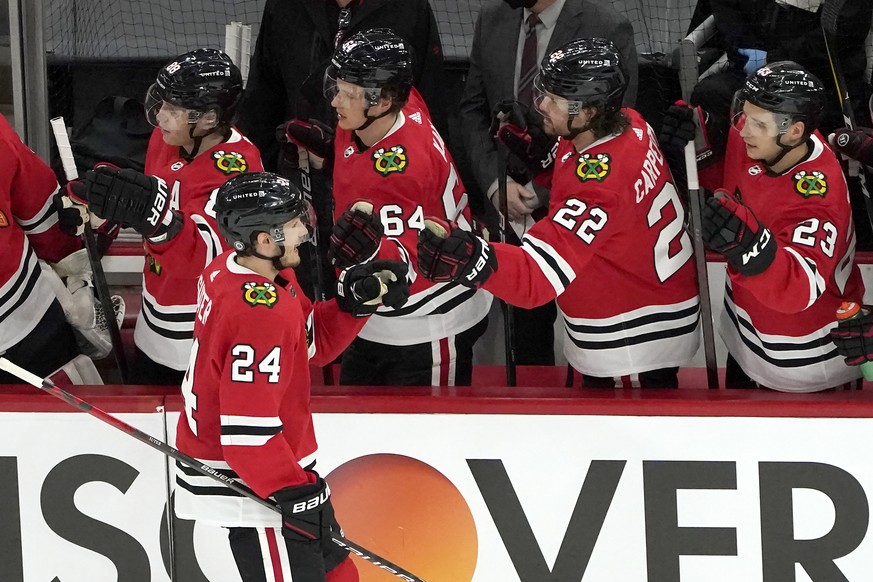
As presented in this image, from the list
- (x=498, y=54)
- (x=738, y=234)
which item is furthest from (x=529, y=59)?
(x=738, y=234)

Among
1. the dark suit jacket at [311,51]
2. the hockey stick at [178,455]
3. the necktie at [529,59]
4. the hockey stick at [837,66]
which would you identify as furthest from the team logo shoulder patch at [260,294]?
the hockey stick at [837,66]

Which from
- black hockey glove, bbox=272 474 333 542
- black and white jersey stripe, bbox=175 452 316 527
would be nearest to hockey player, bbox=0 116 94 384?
black and white jersey stripe, bbox=175 452 316 527

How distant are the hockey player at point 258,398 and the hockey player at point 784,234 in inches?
32.4

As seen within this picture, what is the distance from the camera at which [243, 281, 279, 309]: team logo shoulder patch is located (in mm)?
2297

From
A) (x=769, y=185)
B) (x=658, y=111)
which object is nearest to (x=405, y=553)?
(x=769, y=185)

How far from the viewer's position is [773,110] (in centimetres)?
270

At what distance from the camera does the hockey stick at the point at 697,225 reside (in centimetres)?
279

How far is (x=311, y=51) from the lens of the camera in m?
3.59

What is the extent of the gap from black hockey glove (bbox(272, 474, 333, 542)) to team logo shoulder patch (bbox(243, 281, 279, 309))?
0.35 meters

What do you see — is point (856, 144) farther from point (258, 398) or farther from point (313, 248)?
point (258, 398)

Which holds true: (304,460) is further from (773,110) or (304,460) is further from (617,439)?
(773,110)

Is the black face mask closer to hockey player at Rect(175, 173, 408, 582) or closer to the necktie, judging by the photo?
the necktie

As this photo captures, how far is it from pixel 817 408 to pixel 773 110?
0.67 m

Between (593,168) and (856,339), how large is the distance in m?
0.69
